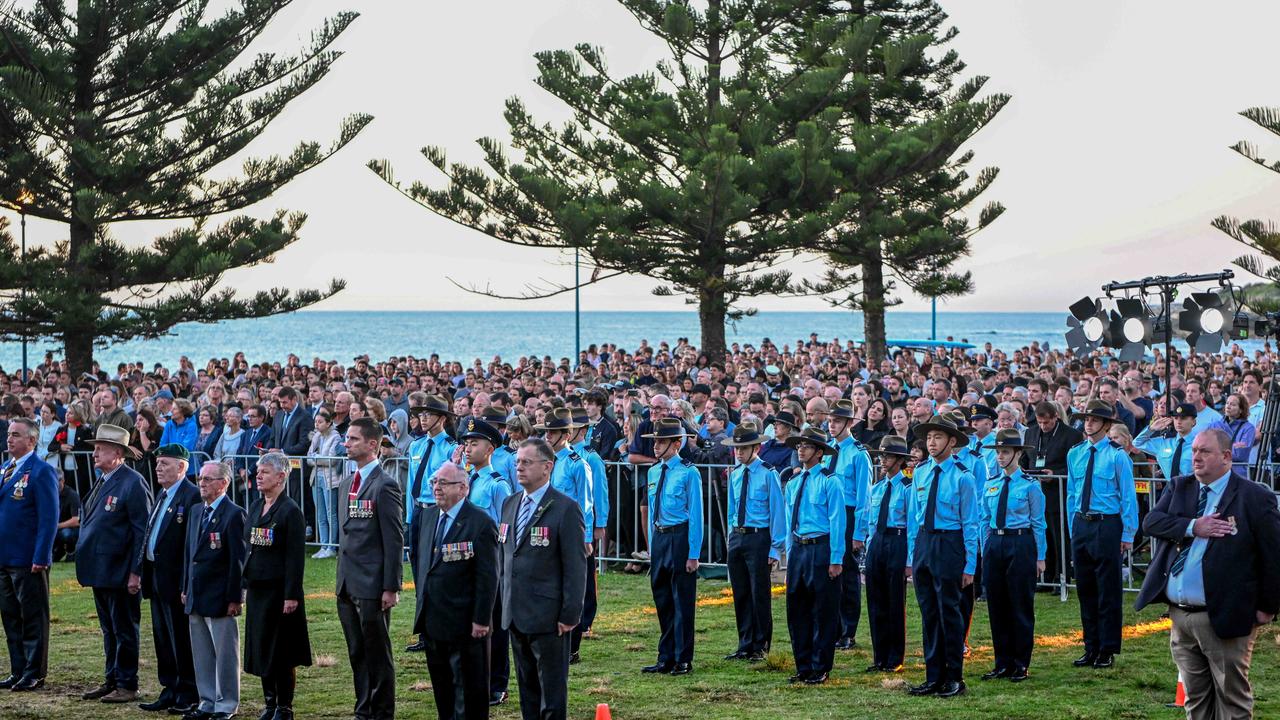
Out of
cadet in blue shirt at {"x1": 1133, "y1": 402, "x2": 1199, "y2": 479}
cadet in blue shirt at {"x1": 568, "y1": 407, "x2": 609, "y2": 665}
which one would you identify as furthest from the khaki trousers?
cadet in blue shirt at {"x1": 1133, "y1": 402, "x2": 1199, "y2": 479}

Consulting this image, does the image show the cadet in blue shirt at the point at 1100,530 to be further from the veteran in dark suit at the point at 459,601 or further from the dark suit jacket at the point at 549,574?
the veteran in dark suit at the point at 459,601

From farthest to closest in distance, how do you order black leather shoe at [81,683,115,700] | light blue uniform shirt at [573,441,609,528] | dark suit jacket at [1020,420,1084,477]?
dark suit jacket at [1020,420,1084,477] < light blue uniform shirt at [573,441,609,528] < black leather shoe at [81,683,115,700]

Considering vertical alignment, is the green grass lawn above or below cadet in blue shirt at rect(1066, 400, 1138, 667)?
below

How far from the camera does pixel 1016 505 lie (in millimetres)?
9117

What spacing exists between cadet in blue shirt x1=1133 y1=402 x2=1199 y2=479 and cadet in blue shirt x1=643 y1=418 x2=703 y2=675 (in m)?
4.22

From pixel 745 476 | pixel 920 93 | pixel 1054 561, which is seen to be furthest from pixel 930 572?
pixel 920 93

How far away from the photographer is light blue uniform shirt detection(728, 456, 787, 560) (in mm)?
9516

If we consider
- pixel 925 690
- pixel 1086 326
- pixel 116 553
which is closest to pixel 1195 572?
pixel 925 690

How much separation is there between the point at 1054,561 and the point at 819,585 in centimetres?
412

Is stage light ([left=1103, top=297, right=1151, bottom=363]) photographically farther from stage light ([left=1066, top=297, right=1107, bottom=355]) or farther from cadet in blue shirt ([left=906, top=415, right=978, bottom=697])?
cadet in blue shirt ([left=906, top=415, right=978, bottom=697])

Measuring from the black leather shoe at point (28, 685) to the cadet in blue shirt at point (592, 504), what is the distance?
356 cm

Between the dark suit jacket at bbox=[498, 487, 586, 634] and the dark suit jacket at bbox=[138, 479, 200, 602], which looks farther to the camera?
the dark suit jacket at bbox=[138, 479, 200, 602]

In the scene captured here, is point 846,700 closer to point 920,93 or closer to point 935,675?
point 935,675

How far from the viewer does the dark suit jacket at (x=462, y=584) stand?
24.2 ft
